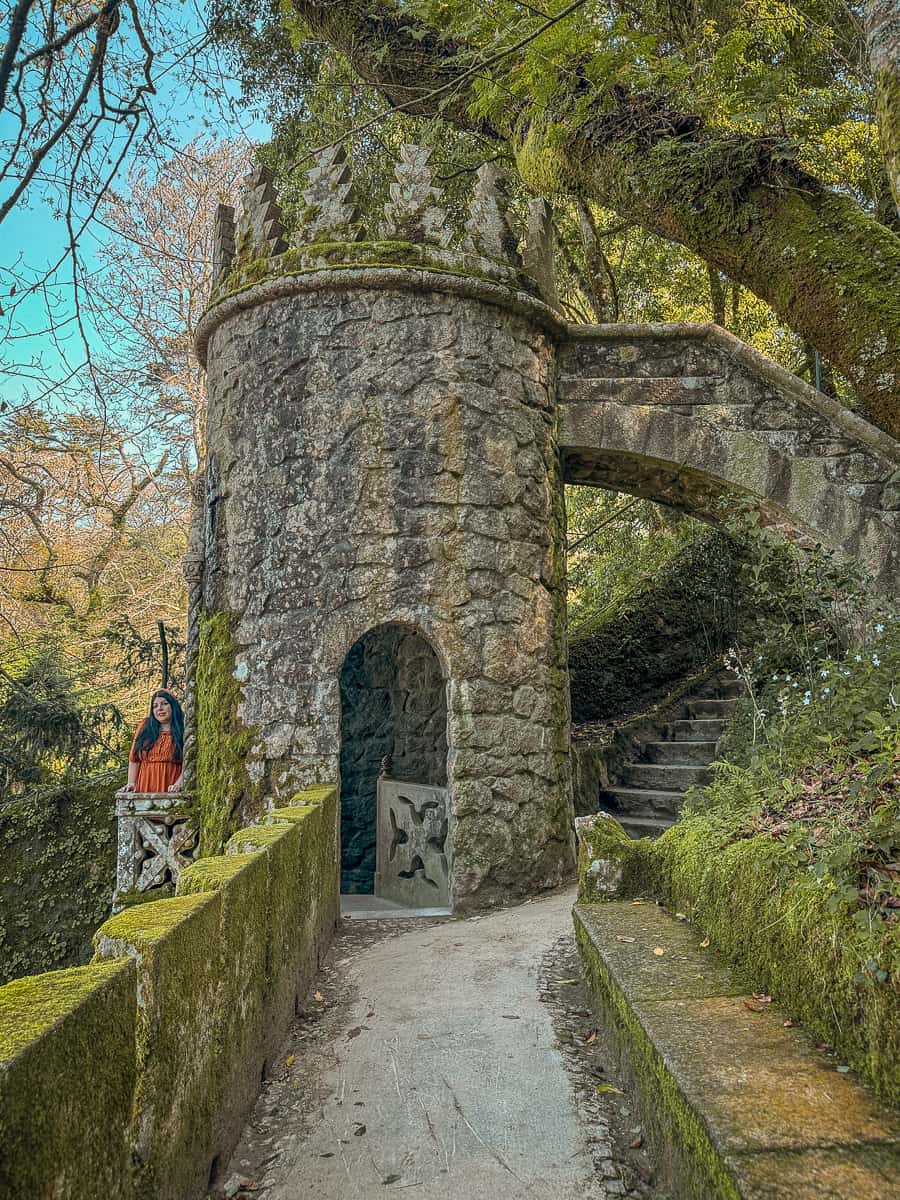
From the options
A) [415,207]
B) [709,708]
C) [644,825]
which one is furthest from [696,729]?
[415,207]

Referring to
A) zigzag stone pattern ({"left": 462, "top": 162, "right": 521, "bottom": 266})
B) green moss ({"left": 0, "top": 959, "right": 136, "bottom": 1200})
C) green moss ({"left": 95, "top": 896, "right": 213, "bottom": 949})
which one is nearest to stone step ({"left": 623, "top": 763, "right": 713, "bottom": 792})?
zigzag stone pattern ({"left": 462, "top": 162, "right": 521, "bottom": 266})

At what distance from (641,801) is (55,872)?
5.71 m

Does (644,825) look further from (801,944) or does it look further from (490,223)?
(801,944)

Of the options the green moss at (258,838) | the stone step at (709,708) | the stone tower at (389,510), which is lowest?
the green moss at (258,838)

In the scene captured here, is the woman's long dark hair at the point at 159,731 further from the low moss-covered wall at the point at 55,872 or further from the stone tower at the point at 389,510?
the low moss-covered wall at the point at 55,872

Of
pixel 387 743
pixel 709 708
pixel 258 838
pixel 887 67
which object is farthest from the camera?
pixel 387 743

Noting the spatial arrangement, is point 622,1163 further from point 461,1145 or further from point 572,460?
point 572,460

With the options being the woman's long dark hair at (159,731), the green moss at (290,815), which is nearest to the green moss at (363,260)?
the woman's long dark hair at (159,731)

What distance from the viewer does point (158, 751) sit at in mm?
7086

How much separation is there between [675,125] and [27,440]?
18.5 ft

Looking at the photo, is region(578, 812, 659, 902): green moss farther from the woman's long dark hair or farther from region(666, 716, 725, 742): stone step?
region(666, 716, 725, 742): stone step

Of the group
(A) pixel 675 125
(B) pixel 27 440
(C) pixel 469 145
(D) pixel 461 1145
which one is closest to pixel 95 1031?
(D) pixel 461 1145

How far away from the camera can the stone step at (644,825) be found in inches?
279

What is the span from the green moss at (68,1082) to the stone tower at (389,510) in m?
4.39
